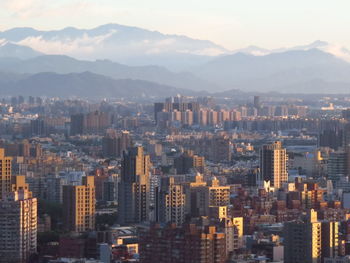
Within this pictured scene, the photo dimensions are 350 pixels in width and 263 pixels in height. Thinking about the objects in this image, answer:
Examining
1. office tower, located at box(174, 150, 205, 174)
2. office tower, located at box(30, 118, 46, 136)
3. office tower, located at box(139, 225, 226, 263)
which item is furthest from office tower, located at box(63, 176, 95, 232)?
office tower, located at box(30, 118, 46, 136)

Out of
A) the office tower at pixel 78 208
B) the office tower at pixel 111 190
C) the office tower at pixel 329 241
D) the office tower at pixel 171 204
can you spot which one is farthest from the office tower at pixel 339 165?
the office tower at pixel 329 241

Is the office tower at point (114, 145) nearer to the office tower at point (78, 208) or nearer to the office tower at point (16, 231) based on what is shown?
the office tower at point (78, 208)

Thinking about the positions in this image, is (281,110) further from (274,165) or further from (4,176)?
(4,176)

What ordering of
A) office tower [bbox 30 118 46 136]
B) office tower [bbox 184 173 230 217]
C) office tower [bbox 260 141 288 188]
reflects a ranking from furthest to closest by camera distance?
1. office tower [bbox 30 118 46 136]
2. office tower [bbox 260 141 288 188]
3. office tower [bbox 184 173 230 217]

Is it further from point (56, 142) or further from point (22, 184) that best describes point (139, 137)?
point (22, 184)

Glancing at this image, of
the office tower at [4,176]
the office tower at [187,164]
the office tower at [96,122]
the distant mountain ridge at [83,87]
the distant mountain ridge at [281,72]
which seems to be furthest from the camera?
the distant mountain ridge at [281,72]

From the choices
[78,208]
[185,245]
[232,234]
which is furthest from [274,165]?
[185,245]

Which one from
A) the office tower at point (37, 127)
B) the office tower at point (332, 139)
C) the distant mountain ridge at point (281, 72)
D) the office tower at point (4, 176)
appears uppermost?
the distant mountain ridge at point (281, 72)

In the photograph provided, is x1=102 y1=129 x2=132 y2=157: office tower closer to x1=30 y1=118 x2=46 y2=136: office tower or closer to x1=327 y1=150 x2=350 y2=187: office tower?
x1=327 y1=150 x2=350 y2=187: office tower
